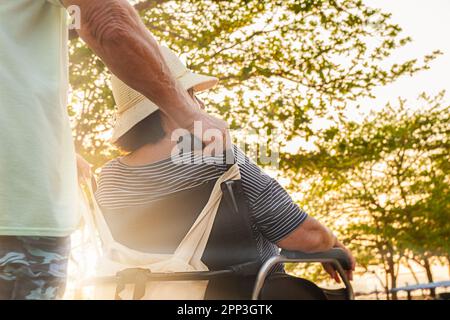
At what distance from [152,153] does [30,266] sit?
108cm

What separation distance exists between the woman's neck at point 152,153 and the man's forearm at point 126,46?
81 centimetres

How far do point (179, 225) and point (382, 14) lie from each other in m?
6.84

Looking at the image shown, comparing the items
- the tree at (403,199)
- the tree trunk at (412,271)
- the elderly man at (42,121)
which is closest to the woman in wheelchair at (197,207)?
the elderly man at (42,121)

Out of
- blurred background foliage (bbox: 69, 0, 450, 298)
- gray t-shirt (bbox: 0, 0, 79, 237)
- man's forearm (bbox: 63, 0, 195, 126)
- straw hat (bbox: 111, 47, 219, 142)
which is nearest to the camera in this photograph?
gray t-shirt (bbox: 0, 0, 79, 237)

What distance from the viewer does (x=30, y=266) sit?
1.17 meters

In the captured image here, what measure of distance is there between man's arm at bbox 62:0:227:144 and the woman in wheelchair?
0.55 m

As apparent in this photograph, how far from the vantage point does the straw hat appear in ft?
7.37

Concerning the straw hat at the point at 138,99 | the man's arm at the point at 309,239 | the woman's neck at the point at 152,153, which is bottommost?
the man's arm at the point at 309,239

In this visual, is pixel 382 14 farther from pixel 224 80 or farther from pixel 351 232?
pixel 351 232

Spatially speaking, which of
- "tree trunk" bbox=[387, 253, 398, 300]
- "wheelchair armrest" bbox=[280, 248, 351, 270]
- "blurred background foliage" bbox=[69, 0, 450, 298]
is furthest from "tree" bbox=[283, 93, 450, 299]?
"wheelchair armrest" bbox=[280, 248, 351, 270]

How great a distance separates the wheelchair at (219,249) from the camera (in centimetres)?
177

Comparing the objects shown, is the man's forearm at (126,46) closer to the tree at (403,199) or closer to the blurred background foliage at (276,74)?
the blurred background foliage at (276,74)

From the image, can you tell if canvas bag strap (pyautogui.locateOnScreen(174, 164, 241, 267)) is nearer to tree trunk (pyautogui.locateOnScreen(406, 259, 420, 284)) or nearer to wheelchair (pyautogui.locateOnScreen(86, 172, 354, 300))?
wheelchair (pyautogui.locateOnScreen(86, 172, 354, 300))
